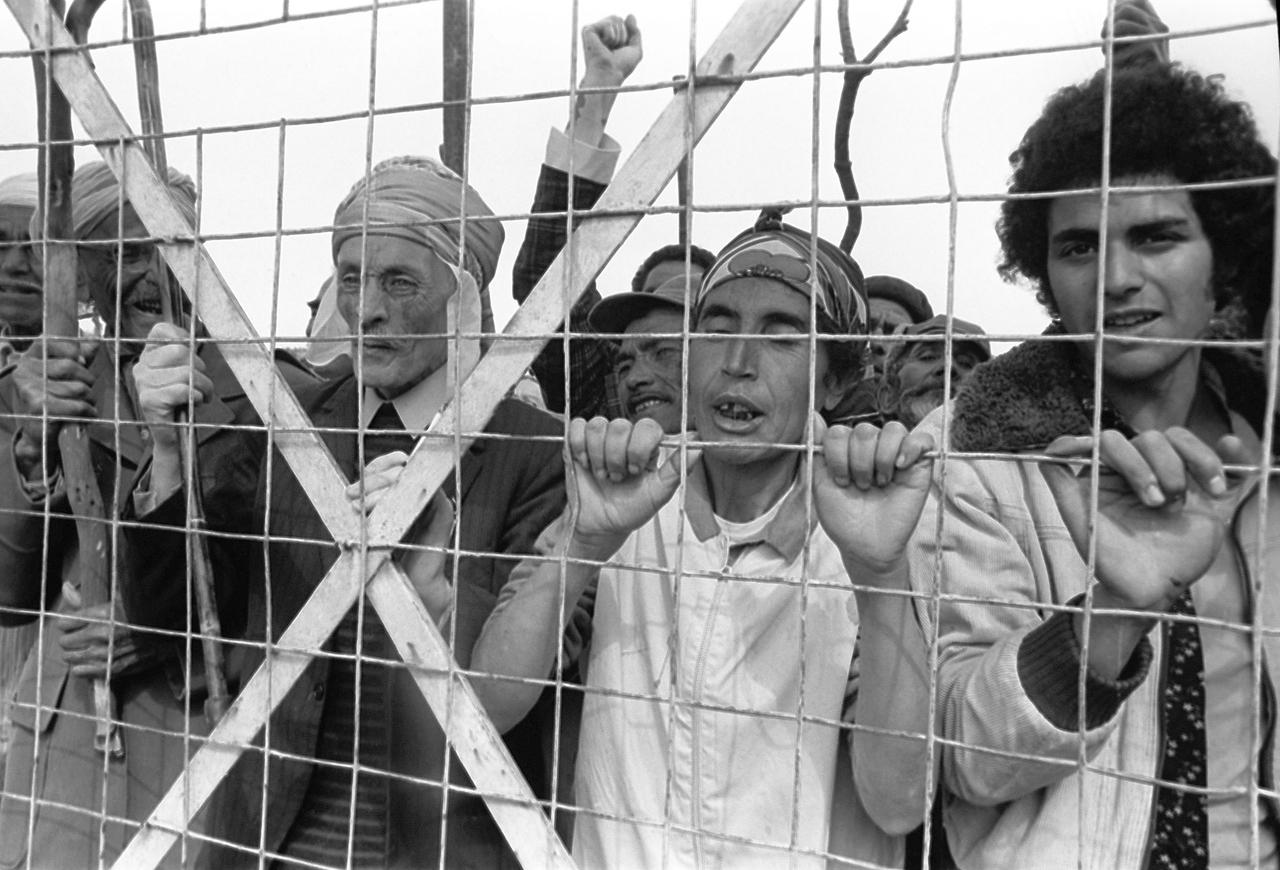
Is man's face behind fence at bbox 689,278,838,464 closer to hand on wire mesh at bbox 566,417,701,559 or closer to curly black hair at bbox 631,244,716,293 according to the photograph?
hand on wire mesh at bbox 566,417,701,559

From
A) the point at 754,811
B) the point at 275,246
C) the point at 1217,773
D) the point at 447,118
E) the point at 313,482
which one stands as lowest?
the point at 754,811

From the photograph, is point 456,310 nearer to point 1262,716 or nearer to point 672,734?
point 672,734

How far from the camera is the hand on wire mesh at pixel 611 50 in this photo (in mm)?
1492

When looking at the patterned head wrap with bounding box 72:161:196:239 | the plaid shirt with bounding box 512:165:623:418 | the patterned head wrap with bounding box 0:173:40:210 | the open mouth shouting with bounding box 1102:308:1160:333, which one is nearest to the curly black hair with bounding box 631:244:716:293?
the plaid shirt with bounding box 512:165:623:418

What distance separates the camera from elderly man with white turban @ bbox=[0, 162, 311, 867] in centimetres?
168

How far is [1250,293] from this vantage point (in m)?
1.23

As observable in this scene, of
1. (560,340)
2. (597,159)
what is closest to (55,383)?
(560,340)

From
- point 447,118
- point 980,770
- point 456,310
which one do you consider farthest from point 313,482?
point 447,118

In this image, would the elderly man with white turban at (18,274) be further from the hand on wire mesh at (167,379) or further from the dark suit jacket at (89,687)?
the hand on wire mesh at (167,379)

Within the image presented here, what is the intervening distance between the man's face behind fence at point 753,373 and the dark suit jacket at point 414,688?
0.28 m

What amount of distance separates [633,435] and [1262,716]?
68cm

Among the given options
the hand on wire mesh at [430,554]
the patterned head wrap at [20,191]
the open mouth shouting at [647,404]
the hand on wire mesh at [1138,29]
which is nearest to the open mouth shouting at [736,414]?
the hand on wire mesh at [430,554]

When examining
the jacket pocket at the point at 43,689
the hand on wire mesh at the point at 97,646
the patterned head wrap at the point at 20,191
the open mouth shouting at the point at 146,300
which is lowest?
the jacket pocket at the point at 43,689

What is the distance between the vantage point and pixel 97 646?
67.2 inches
